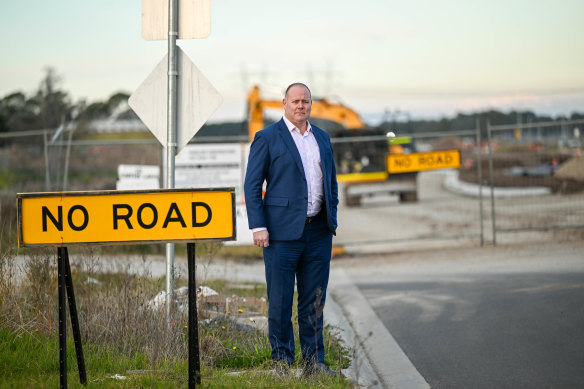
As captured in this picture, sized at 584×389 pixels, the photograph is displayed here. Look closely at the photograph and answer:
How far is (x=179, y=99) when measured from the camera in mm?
5977

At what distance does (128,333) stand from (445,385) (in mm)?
2459

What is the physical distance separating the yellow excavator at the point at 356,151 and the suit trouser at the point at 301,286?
528 inches

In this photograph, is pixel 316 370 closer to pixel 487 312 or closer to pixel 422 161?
pixel 487 312

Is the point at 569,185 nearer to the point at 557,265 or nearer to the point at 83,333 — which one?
the point at 557,265

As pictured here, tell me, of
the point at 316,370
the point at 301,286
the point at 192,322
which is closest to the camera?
the point at 192,322

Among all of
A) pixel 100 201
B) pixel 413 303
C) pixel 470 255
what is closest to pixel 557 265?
pixel 470 255

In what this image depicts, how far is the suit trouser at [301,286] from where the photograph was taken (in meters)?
4.97

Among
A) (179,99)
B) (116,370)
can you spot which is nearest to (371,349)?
(116,370)

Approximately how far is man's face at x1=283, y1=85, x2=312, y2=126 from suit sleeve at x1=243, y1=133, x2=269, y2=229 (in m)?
0.28

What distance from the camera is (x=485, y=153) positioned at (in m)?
38.3

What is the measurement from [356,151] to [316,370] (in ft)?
49.0

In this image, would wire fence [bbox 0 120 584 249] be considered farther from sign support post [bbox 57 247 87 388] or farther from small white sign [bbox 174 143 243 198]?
sign support post [bbox 57 247 87 388]

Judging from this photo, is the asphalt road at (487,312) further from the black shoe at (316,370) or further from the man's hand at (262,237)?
the man's hand at (262,237)

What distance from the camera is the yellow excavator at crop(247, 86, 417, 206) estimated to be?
1945cm
